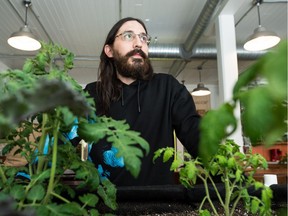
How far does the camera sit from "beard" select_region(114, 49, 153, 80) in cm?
162

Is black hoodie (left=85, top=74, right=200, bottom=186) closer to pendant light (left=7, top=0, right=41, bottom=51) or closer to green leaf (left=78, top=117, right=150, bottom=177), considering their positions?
green leaf (left=78, top=117, right=150, bottom=177)

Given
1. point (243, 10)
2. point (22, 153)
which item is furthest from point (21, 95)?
point (243, 10)

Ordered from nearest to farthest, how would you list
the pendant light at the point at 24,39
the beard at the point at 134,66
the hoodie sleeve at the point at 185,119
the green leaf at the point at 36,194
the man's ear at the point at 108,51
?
the green leaf at the point at 36,194 < the hoodie sleeve at the point at 185,119 < the beard at the point at 134,66 < the man's ear at the point at 108,51 < the pendant light at the point at 24,39

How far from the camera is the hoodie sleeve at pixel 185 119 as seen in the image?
3.59 ft

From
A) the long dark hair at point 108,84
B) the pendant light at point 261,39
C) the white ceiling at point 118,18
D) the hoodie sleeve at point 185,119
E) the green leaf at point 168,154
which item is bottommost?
the green leaf at point 168,154

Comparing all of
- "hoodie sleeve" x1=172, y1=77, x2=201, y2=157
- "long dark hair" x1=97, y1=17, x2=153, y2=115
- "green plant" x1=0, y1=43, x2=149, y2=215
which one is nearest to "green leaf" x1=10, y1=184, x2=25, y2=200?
"green plant" x1=0, y1=43, x2=149, y2=215

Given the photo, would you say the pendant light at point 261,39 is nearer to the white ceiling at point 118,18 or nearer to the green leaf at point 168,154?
the white ceiling at point 118,18

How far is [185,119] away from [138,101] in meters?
0.43

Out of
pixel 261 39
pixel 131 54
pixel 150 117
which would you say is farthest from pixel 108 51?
pixel 261 39

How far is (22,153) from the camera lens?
495mm

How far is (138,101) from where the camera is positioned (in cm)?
162

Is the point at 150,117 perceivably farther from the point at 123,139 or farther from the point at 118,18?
the point at 118,18

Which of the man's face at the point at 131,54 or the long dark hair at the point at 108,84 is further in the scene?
the man's face at the point at 131,54

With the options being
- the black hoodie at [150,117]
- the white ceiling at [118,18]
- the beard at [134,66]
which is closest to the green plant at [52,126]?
the black hoodie at [150,117]
